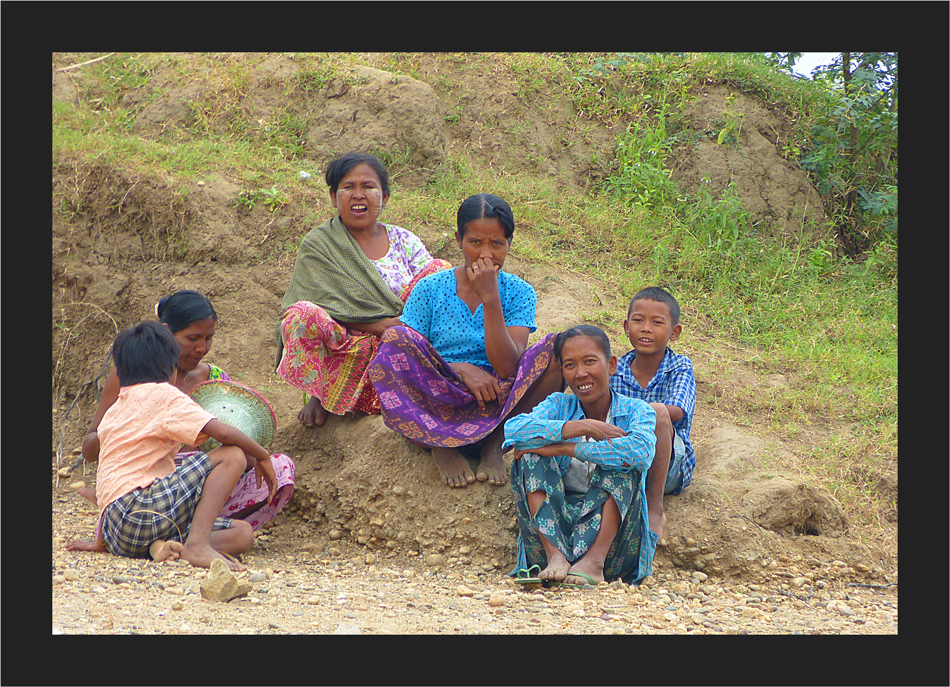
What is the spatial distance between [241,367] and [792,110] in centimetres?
563

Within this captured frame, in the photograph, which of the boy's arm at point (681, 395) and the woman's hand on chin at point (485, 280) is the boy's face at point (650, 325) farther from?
the woman's hand on chin at point (485, 280)

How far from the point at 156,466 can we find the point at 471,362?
1.62m

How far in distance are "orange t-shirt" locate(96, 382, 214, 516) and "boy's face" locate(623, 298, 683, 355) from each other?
208 centimetres

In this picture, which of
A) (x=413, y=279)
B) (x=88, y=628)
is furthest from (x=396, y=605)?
(x=413, y=279)

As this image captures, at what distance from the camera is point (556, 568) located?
12.0 ft

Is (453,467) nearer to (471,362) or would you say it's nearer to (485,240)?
(471,362)

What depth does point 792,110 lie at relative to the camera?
8227 millimetres

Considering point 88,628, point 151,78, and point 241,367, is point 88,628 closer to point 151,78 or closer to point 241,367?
point 241,367

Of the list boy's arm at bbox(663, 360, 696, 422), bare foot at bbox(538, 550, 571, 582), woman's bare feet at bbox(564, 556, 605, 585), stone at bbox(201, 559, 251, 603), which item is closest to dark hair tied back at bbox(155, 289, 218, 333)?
stone at bbox(201, 559, 251, 603)

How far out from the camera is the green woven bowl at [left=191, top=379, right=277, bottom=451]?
450 centimetres

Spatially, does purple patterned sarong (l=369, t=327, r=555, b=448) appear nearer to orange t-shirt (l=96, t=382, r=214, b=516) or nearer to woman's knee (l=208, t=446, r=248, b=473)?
woman's knee (l=208, t=446, r=248, b=473)

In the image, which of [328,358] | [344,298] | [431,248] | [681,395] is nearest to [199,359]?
[328,358]

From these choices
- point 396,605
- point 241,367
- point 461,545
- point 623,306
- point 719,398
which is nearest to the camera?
point 396,605

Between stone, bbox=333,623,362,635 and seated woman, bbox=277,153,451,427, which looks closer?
stone, bbox=333,623,362,635
